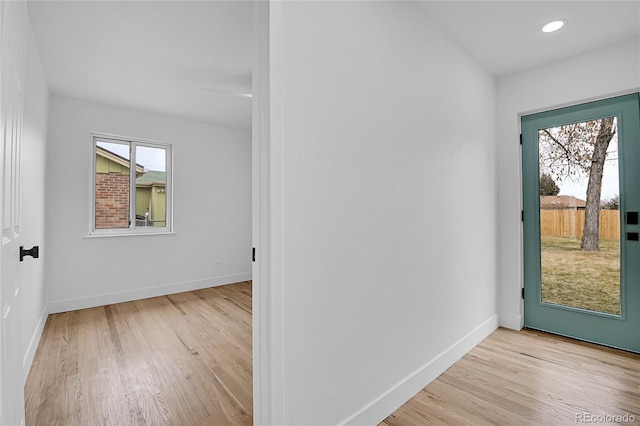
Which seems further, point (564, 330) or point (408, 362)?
point (564, 330)

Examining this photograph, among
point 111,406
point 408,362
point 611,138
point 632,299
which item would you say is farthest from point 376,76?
point 632,299

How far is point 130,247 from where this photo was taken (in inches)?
164

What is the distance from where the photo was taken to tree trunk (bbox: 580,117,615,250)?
105 inches

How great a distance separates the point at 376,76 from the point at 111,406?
8.31 feet

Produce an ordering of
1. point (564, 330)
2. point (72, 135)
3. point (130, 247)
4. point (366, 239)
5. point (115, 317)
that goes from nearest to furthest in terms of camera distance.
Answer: point (366, 239) < point (564, 330) < point (115, 317) < point (72, 135) < point (130, 247)

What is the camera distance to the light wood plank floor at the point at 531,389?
177 centimetres

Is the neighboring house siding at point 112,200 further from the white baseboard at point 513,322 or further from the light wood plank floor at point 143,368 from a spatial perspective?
the white baseboard at point 513,322

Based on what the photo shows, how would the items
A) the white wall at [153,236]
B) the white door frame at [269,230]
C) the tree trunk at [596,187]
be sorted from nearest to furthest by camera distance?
the white door frame at [269,230], the tree trunk at [596,187], the white wall at [153,236]

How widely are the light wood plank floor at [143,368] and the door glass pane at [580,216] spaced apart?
2874 millimetres

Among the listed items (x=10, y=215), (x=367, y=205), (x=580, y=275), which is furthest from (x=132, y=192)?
(x=580, y=275)

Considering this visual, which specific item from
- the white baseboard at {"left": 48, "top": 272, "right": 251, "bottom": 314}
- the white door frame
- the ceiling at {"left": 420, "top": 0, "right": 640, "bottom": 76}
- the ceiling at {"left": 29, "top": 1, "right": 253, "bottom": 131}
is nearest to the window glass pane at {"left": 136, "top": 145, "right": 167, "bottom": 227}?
A: the ceiling at {"left": 29, "top": 1, "right": 253, "bottom": 131}

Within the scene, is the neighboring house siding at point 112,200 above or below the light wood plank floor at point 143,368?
above

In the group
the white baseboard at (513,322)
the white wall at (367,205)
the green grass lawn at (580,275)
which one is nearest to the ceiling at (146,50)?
the white wall at (367,205)

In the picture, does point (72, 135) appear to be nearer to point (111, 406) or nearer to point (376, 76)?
point (111, 406)
